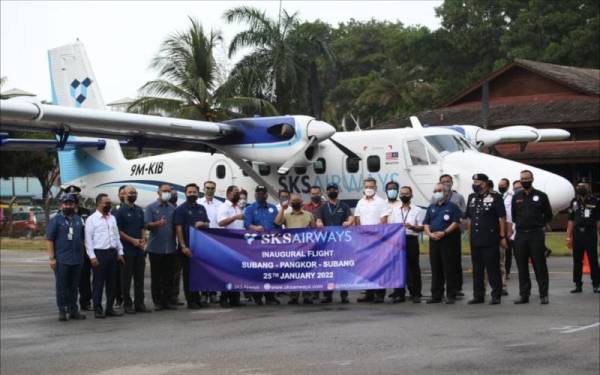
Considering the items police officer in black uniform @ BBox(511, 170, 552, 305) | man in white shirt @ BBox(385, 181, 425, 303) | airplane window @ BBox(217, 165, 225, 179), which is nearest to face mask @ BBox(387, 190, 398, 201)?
man in white shirt @ BBox(385, 181, 425, 303)

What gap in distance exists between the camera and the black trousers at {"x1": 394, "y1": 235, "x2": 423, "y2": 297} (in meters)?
15.3

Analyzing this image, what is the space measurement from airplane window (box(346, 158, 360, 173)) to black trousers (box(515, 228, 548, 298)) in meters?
6.61

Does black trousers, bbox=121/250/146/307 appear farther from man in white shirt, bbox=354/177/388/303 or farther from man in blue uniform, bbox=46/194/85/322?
man in white shirt, bbox=354/177/388/303

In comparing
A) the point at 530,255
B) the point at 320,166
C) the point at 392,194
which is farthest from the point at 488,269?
the point at 320,166

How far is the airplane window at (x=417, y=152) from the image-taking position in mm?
20438

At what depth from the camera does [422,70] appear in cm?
7256

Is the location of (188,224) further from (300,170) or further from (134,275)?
(300,170)

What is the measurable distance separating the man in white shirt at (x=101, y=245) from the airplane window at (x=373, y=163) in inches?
298

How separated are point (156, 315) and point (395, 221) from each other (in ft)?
13.2

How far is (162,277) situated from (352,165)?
665cm

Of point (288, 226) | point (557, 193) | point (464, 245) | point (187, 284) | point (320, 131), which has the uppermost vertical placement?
point (320, 131)

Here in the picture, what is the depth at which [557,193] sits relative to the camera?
1930 centimetres

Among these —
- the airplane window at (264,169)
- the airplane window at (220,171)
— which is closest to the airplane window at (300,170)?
the airplane window at (264,169)

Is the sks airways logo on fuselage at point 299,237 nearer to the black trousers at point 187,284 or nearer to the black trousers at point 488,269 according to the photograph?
the black trousers at point 187,284
